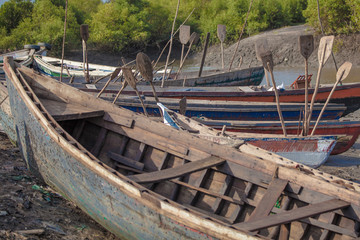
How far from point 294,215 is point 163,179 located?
1541 mm

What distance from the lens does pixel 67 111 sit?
6098 millimetres

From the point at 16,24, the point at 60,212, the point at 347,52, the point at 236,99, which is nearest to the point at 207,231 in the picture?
the point at 60,212

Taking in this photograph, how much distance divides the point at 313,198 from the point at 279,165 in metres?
0.51

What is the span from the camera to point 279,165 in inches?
177

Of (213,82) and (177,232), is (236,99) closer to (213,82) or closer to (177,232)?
(213,82)

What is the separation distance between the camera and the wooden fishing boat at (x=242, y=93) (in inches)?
392

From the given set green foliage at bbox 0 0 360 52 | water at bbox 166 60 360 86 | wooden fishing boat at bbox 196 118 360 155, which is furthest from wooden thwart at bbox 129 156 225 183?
green foliage at bbox 0 0 360 52

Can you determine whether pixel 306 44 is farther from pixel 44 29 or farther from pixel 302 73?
pixel 44 29

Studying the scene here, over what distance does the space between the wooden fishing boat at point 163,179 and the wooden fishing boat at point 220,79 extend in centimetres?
580

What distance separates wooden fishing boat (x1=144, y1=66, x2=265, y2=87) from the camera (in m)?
12.4

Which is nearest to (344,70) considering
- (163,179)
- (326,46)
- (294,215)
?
(326,46)

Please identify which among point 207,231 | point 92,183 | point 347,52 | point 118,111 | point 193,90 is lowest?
point 92,183

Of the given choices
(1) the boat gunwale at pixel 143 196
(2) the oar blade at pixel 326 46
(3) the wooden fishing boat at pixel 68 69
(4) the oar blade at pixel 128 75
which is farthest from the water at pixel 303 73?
(1) the boat gunwale at pixel 143 196

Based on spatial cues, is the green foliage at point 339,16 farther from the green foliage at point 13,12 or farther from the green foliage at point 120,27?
the green foliage at point 13,12
